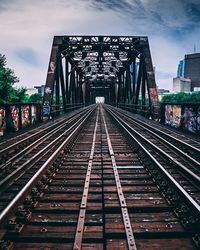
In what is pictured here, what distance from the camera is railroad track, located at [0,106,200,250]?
3355mm

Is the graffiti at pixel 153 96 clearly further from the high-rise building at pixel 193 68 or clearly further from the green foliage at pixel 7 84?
the high-rise building at pixel 193 68

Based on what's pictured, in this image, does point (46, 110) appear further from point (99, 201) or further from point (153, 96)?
point (99, 201)

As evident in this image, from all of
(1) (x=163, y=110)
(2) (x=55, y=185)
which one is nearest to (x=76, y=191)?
(2) (x=55, y=185)

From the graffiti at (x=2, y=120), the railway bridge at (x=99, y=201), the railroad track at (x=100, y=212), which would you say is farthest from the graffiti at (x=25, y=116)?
the railroad track at (x=100, y=212)

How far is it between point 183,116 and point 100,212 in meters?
10.6

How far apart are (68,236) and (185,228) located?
5.17 feet

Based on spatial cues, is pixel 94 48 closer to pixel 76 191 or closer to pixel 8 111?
pixel 8 111

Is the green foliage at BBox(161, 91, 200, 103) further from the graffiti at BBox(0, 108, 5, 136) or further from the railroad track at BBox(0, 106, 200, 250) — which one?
the railroad track at BBox(0, 106, 200, 250)

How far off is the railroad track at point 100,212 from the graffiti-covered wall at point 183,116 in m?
6.75

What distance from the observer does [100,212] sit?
417cm

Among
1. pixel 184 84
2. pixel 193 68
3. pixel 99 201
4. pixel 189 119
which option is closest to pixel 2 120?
pixel 99 201

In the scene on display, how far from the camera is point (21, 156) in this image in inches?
299

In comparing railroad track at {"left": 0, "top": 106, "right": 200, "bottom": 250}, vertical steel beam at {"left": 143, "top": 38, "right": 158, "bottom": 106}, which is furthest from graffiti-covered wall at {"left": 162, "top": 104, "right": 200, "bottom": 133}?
railroad track at {"left": 0, "top": 106, "right": 200, "bottom": 250}

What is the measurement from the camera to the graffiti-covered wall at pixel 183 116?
12.3 meters
